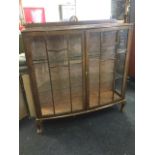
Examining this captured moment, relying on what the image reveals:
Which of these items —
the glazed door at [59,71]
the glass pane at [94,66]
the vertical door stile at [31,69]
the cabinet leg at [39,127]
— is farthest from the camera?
the cabinet leg at [39,127]

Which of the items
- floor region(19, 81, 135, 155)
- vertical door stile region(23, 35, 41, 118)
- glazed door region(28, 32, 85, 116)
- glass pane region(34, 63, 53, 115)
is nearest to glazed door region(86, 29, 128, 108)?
glazed door region(28, 32, 85, 116)

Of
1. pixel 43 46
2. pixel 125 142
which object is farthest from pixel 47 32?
pixel 125 142

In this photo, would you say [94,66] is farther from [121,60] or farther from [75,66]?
[121,60]

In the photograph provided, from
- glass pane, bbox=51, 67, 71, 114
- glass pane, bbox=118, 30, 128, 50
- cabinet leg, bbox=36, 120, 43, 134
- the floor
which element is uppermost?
glass pane, bbox=118, 30, 128, 50

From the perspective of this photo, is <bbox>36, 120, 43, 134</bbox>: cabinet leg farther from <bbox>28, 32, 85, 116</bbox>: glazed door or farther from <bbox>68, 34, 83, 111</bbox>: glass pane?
<bbox>68, 34, 83, 111</bbox>: glass pane

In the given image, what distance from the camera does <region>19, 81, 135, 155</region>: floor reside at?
1569mm

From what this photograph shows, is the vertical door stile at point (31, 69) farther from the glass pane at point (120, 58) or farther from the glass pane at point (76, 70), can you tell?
the glass pane at point (120, 58)

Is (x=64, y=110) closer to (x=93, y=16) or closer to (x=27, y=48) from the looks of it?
(x=27, y=48)

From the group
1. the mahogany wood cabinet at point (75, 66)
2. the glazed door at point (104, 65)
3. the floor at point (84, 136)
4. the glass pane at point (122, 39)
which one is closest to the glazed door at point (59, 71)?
the mahogany wood cabinet at point (75, 66)

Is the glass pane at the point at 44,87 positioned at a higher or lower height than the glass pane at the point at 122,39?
lower

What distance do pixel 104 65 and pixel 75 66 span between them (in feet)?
1.16

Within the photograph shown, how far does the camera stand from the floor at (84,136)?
1569 mm
